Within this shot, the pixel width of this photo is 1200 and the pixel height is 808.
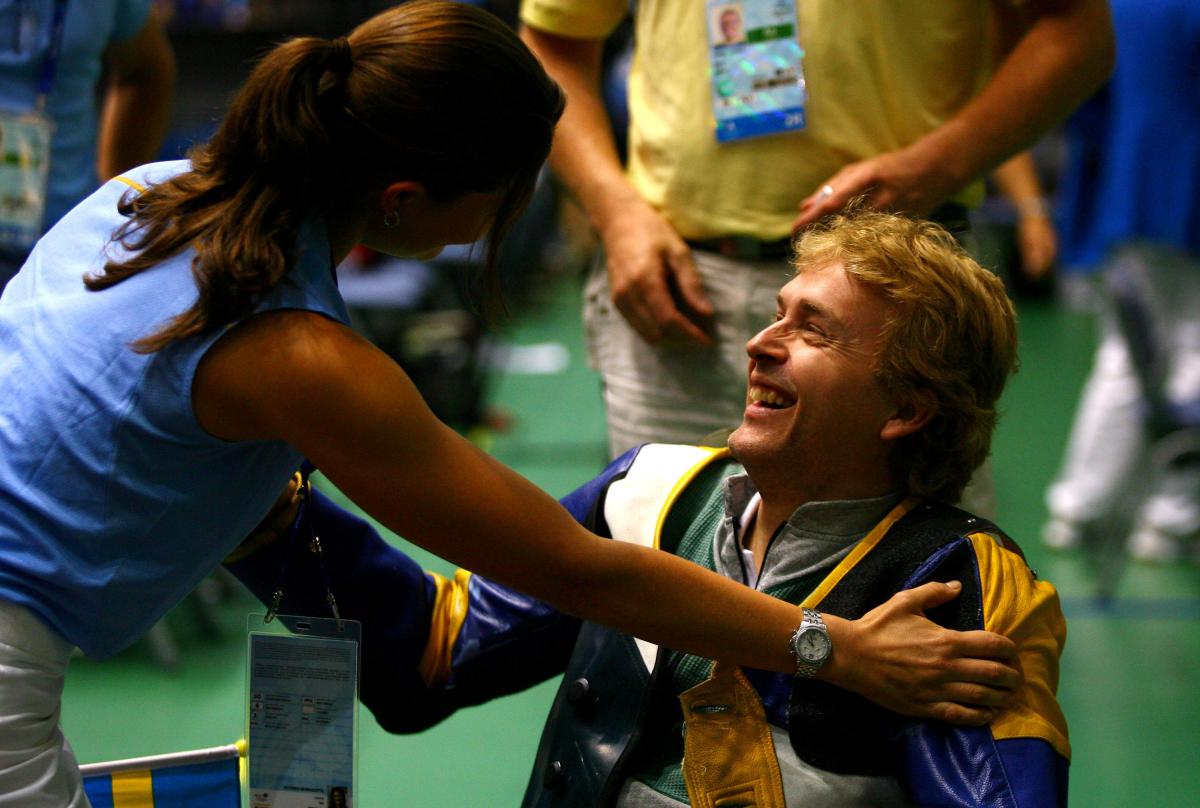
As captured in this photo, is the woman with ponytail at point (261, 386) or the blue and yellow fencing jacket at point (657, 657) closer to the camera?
the woman with ponytail at point (261, 386)

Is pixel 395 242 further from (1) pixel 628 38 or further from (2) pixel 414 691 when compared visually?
(1) pixel 628 38

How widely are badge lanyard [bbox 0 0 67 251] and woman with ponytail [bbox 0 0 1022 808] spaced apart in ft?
4.96

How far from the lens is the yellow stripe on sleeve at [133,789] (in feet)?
5.40

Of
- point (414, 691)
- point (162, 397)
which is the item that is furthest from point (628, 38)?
point (162, 397)

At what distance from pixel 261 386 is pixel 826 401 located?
700 mm

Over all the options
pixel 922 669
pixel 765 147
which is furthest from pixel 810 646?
pixel 765 147

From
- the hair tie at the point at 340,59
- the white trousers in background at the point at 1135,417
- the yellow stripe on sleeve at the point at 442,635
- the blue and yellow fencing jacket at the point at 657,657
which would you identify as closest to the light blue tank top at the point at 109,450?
the hair tie at the point at 340,59

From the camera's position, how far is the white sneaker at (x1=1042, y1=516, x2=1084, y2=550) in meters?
4.20

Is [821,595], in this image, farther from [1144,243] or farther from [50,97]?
[1144,243]

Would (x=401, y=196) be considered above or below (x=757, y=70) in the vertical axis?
above

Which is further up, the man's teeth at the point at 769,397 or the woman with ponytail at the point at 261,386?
the woman with ponytail at the point at 261,386

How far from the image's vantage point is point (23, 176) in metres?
2.77

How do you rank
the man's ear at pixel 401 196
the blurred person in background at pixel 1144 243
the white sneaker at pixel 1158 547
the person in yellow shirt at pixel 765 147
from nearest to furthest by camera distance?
the man's ear at pixel 401 196, the person in yellow shirt at pixel 765 147, the blurred person in background at pixel 1144 243, the white sneaker at pixel 1158 547

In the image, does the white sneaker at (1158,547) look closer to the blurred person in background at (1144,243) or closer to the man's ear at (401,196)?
the blurred person in background at (1144,243)
